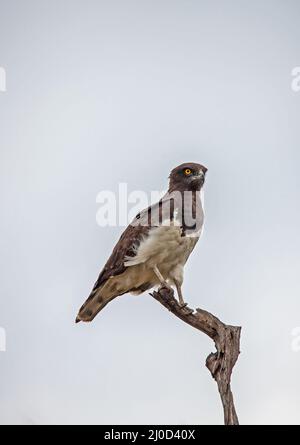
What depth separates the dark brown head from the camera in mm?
11953

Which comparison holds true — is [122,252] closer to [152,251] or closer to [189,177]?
[152,251]

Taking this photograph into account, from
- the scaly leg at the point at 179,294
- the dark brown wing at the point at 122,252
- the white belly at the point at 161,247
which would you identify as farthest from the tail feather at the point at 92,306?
the scaly leg at the point at 179,294

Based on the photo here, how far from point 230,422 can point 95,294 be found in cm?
264

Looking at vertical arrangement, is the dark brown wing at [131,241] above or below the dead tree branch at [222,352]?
above

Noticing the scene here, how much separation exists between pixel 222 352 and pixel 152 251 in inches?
66.4

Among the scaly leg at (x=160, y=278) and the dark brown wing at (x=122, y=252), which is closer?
the dark brown wing at (x=122, y=252)

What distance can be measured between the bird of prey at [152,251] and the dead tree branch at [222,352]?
1.85 feet

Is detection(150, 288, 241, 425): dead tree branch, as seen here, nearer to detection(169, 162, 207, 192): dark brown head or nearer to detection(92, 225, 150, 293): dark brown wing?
detection(92, 225, 150, 293): dark brown wing

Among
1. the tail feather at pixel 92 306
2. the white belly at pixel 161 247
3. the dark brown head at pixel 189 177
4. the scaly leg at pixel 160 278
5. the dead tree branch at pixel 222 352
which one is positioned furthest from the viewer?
the dark brown head at pixel 189 177

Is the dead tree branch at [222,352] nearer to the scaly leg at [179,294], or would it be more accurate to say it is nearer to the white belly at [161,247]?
the scaly leg at [179,294]

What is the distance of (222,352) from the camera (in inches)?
409

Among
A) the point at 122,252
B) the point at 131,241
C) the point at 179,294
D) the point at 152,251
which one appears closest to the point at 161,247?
the point at 152,251

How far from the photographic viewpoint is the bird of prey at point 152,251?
36.8 ft
